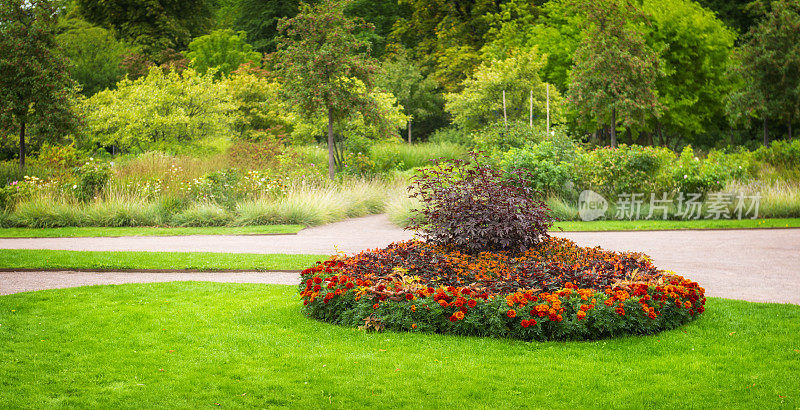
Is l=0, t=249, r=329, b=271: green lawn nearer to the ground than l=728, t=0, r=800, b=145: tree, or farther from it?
nearer to the ground

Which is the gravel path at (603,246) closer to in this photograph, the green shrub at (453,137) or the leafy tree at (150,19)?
the green shrub at (453,137)

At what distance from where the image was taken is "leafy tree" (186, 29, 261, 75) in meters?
37.7

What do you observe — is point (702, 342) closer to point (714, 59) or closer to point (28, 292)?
point (28, 292)

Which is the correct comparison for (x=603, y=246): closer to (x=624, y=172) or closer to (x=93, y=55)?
(x=624, y=172)

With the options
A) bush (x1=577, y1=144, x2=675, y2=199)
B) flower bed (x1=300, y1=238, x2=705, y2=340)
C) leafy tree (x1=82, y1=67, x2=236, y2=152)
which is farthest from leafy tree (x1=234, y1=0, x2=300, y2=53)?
flower bed (x1=300, y1=238, x2=705, y2=340)

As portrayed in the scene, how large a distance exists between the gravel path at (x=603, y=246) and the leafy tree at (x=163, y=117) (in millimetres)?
10224

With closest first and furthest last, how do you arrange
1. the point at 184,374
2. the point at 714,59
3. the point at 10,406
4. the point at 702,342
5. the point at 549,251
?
the point at 10,406, the point at 184,374, the point at 702,342, the point at 549,251, the point at 714,59

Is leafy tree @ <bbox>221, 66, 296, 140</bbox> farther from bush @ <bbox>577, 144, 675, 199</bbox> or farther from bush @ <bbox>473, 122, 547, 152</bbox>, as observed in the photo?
bush @ <bbox>577, 144, 675, 199</bbox>

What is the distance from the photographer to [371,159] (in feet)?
69.6

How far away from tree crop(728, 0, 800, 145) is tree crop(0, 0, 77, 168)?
75.1ft

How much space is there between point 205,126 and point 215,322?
18.8 meters

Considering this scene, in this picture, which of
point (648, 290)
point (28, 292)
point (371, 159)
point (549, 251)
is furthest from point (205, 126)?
point (648, 290)

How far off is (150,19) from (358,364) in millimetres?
42648

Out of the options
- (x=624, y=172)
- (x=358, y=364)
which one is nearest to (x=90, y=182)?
(x=624, y=172)
